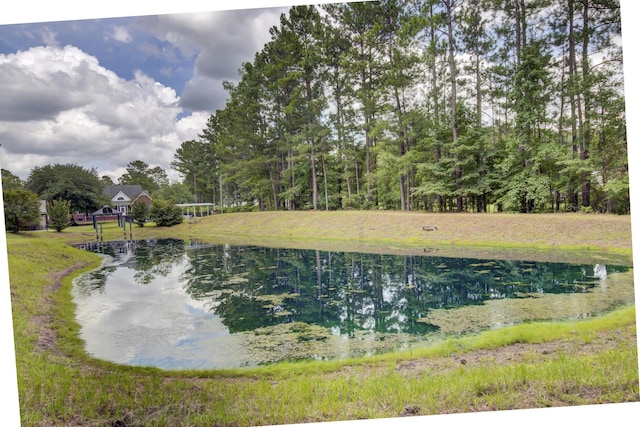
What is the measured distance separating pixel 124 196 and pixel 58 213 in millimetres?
888

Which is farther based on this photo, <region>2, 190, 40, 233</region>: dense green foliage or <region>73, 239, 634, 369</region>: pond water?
<region>2, 190, 40, 233</region>: dense green foliage

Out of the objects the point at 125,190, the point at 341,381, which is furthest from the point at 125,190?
the point at 341,381

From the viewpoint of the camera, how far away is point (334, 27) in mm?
6121

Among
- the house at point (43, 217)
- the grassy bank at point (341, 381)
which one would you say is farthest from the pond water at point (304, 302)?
the house at point (43, 217)

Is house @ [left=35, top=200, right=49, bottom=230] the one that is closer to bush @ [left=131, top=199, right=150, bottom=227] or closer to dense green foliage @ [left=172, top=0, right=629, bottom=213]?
bush @ [left=131, top=199, right=150, bottom=227]

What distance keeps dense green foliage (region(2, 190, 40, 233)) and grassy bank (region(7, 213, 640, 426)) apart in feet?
2.50

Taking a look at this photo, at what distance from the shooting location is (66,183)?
4410 millimetres

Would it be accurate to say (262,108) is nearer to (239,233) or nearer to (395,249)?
(239,233)

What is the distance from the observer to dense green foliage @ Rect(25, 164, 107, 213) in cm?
425

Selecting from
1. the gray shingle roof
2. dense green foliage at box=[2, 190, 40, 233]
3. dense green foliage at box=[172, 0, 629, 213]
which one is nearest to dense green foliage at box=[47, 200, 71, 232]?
dense green foliage at box=[2, 190, 40, 233]

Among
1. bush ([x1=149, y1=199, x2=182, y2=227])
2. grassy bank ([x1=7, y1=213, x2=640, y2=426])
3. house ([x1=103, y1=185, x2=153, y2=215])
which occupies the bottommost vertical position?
grassy bank ([x1=7, y1=213, x2=640, y2=426])

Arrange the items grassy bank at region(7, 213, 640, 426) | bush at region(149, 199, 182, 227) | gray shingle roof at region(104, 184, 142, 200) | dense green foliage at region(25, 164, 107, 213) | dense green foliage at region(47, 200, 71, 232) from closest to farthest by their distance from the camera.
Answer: grassy bank at region(7, 213, 640, 426)
dense green foliage at region(25, 164, 107, 213)
dense green foliage at region(47, 200, 71, 232)
gray shingle roof at region(104, 184, 142, 200)
bush at region(149, 199, 182, 227)

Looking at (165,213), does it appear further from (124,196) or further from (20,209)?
(20,209)

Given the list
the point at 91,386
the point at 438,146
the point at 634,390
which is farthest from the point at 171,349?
the point at 438,146
